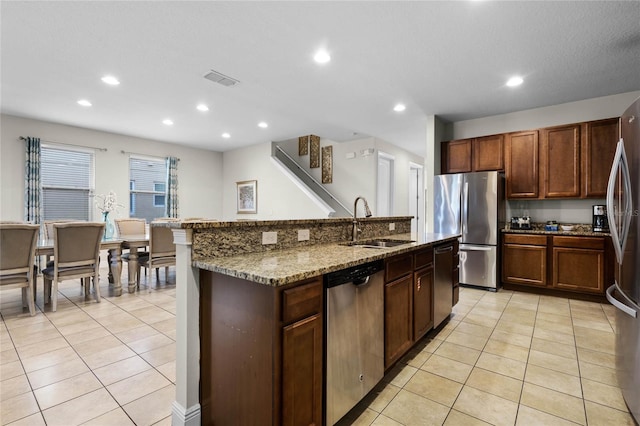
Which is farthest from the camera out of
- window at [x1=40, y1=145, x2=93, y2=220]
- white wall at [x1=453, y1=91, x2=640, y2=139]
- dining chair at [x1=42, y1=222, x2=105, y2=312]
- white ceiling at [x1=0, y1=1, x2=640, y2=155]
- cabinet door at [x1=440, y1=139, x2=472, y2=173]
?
window at [x1=40, y1=145, x2=93, y2=220]

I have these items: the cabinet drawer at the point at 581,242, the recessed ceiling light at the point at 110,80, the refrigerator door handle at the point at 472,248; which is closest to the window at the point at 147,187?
the recessed ceiling light at the point at 110,80

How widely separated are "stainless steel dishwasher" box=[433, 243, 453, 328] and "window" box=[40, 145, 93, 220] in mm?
6604

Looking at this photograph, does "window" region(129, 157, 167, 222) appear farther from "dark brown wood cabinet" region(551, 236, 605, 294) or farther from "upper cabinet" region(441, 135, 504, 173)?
"dark brown wood cabinet" region(551, 236, 605, 294)

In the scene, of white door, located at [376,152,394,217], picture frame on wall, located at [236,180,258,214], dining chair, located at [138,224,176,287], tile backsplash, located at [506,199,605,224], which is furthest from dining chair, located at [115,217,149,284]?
tile backsplash, located at [506,199,605,224]

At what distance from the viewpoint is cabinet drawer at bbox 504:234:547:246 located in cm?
401

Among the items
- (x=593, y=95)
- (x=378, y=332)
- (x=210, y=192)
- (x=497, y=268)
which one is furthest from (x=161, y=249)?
(x=593, y=95)

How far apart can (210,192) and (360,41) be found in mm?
6391

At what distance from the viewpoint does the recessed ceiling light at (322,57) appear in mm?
2887

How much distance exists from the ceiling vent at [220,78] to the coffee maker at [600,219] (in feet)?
15.8

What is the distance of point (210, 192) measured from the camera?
26.5ft

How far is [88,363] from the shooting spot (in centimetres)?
223

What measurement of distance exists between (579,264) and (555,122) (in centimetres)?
202

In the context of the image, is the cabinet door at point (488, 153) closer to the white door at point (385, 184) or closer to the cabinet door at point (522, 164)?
the cabinet door at point (522, 164)

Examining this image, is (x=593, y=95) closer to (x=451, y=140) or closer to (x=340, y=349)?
(x=451, y=140)
